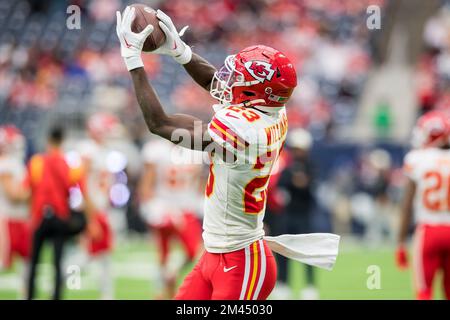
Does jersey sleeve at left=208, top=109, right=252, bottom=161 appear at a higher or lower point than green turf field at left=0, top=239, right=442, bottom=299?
higher

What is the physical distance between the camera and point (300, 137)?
935cm

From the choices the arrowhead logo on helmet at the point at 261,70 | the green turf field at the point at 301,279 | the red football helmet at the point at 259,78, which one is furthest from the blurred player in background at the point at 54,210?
the arrowhead logo on helmet at the point at 261,70

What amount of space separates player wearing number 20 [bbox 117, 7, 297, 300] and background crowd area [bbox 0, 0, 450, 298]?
10.2 m

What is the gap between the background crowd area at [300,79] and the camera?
15.4 m

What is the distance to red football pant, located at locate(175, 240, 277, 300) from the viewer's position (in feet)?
14.8

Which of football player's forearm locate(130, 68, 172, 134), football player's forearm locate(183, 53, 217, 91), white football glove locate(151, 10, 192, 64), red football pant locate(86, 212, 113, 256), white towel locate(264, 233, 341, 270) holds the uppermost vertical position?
white football glove locate(151, 10, 192, 64)

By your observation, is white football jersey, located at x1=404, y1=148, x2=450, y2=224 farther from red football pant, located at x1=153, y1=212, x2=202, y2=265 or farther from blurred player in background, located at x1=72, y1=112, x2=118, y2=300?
blurred player in background, located at x1=72, y1=112, x2=118, y2=300

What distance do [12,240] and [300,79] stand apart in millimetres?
9735

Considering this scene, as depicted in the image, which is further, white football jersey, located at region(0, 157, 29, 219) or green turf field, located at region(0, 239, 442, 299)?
green turf field, located at region(0, 239, 442, 299)

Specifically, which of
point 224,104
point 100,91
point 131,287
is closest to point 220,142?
point 224,104

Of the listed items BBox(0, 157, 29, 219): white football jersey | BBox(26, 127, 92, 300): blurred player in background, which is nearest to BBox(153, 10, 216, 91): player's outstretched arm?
BBox(26, 127, 92, 300): blurred player in background

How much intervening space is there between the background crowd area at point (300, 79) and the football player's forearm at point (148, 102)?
1053 centimetres

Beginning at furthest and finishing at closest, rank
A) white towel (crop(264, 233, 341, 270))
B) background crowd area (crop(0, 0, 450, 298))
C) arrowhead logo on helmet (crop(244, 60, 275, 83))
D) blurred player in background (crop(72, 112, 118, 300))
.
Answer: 1. background crowd area (crop(0, 0, 450, 298))
2. blurred player in background (crop(72, 112, 118, 300))
3. white towel (crop(264, 233, 341, 270))
4. arrowhead logo on helmet (crop(244, 60, 275, 83))

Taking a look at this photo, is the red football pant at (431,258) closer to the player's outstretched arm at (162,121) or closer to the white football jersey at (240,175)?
the white football jersey at (240,175)
